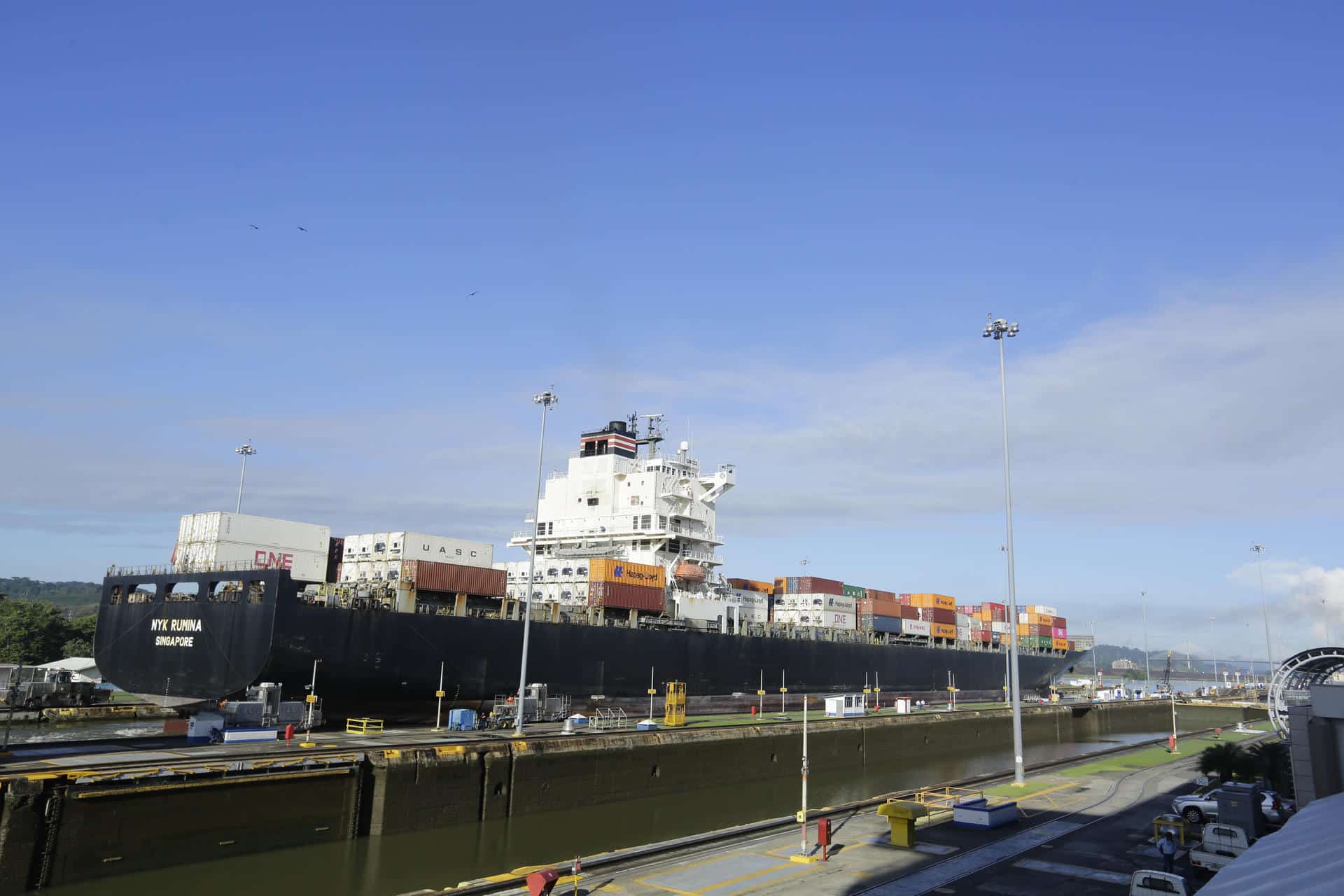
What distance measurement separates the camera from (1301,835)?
35.3ft

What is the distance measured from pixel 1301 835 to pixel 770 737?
3270 cm

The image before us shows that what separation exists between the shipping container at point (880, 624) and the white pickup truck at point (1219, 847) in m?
57.7

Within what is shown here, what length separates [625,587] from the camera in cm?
5212

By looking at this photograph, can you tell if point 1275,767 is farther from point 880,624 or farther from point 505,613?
point 880,624

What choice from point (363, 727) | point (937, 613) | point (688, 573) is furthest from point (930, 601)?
point (363, 727)

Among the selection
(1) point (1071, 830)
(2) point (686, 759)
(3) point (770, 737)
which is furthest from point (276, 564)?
(1) point (1071, 830)

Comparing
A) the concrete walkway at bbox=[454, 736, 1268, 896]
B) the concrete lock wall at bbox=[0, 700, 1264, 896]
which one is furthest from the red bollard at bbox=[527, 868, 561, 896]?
the concrete lock wall at bbox=[0, 700, 1264, 896]

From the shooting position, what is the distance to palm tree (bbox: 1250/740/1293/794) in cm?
3044

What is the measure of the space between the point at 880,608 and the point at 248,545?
55.7m

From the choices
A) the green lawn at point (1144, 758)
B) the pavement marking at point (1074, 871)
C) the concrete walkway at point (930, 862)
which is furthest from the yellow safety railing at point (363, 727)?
the green lawn at point (1144, 758)

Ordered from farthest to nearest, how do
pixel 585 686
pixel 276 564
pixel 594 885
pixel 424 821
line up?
pixel 585 686
pixel 276 564
pixel 424 821
pixel 594 885

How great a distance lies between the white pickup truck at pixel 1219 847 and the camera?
61.3 ft

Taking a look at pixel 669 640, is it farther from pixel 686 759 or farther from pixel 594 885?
pixel 594 885

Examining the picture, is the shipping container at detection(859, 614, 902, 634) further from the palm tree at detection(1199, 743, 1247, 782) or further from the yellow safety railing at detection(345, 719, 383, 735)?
the yellow safety railing at detection(345, 719, 383, 735)
